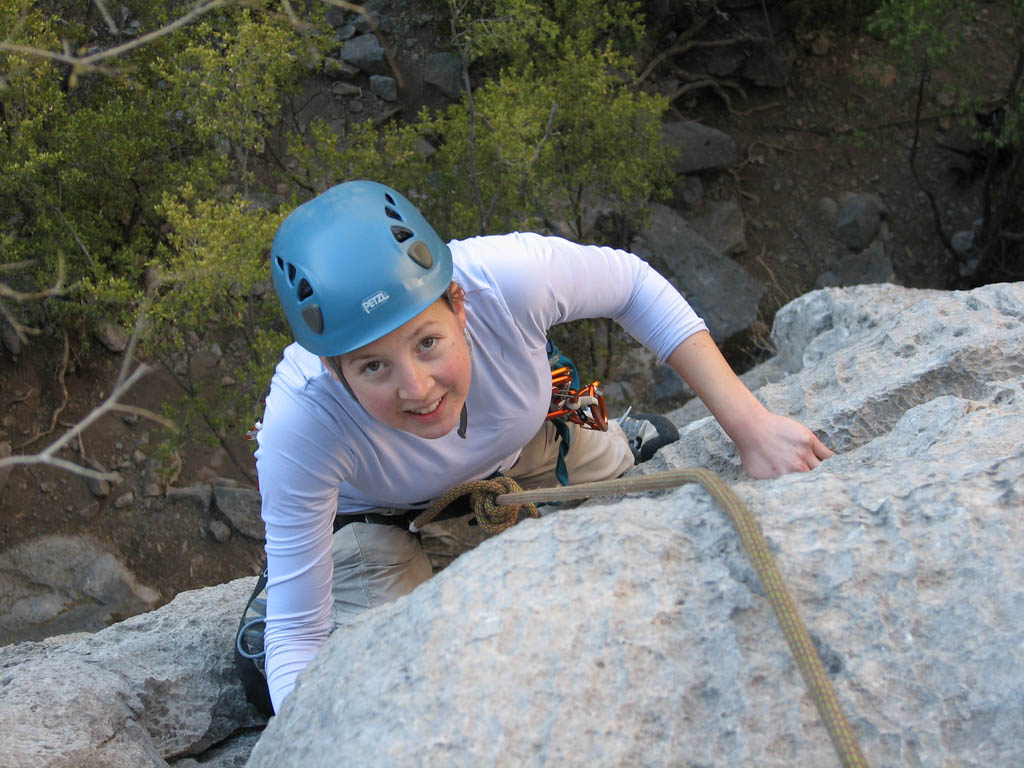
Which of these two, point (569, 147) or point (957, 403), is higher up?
point (957, 403)

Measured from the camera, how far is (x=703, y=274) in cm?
816

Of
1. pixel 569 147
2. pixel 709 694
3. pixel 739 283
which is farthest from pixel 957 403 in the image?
pixel 739 283

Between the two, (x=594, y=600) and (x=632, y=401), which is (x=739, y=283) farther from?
(x=594, y=600)

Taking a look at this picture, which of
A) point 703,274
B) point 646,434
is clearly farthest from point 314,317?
point 703,274

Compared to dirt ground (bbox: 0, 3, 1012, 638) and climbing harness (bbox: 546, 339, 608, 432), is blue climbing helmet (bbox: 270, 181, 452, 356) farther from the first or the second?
dirt ground (bbox: 0, 3, 1012, 638)

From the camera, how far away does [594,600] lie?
1.45 m

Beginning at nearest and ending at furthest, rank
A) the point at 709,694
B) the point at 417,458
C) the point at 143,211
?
the point at 709,694 → the point at 417,458 → the point at 143,211

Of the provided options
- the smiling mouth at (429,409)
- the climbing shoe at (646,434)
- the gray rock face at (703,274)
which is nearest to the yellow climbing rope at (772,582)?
the smiling mouth at (429,409)

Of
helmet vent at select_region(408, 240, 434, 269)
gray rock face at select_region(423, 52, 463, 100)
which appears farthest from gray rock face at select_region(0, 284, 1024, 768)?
gray rock face at select_region(423, 52, 463, 100)

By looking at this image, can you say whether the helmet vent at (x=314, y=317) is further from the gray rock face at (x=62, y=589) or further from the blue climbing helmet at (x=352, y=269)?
the gray rock face at (x=62, y=589)

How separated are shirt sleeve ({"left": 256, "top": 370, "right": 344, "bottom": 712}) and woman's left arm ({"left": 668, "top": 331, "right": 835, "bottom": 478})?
2.92 feet

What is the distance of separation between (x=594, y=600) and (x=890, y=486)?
21.2 inches

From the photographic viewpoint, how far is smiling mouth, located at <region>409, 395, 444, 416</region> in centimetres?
201

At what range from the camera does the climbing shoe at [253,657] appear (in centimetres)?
252
